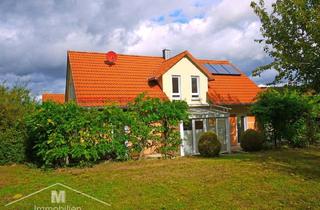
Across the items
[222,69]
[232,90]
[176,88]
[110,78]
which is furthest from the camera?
[222,69]

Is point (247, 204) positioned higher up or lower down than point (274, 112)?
lower down

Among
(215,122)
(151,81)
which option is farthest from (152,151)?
(151,81)

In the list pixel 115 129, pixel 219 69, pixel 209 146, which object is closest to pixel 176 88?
pixel 219 69

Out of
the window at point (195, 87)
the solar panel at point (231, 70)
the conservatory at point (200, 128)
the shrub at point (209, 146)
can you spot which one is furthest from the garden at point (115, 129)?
the solar panel at point (231, 70)

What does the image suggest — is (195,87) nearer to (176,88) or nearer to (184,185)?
(176,88)

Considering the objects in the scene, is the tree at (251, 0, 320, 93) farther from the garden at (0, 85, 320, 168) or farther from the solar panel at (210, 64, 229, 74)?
the solar panel at (210, 64, 229, 74)

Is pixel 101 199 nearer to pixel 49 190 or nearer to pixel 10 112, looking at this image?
pixel 49 190

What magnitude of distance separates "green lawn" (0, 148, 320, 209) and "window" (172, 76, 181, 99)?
9.85 metres

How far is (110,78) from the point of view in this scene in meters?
23.1

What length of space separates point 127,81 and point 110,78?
1.26 m

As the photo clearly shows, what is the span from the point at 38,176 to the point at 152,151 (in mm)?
6797

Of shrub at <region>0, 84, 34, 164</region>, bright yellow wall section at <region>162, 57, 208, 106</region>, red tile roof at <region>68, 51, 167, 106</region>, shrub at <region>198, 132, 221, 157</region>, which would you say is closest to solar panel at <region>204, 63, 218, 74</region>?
bright yellow wall section at <region>162, 57, 208, 106</region>

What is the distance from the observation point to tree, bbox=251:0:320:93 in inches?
540

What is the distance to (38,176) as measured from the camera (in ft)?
43.6
